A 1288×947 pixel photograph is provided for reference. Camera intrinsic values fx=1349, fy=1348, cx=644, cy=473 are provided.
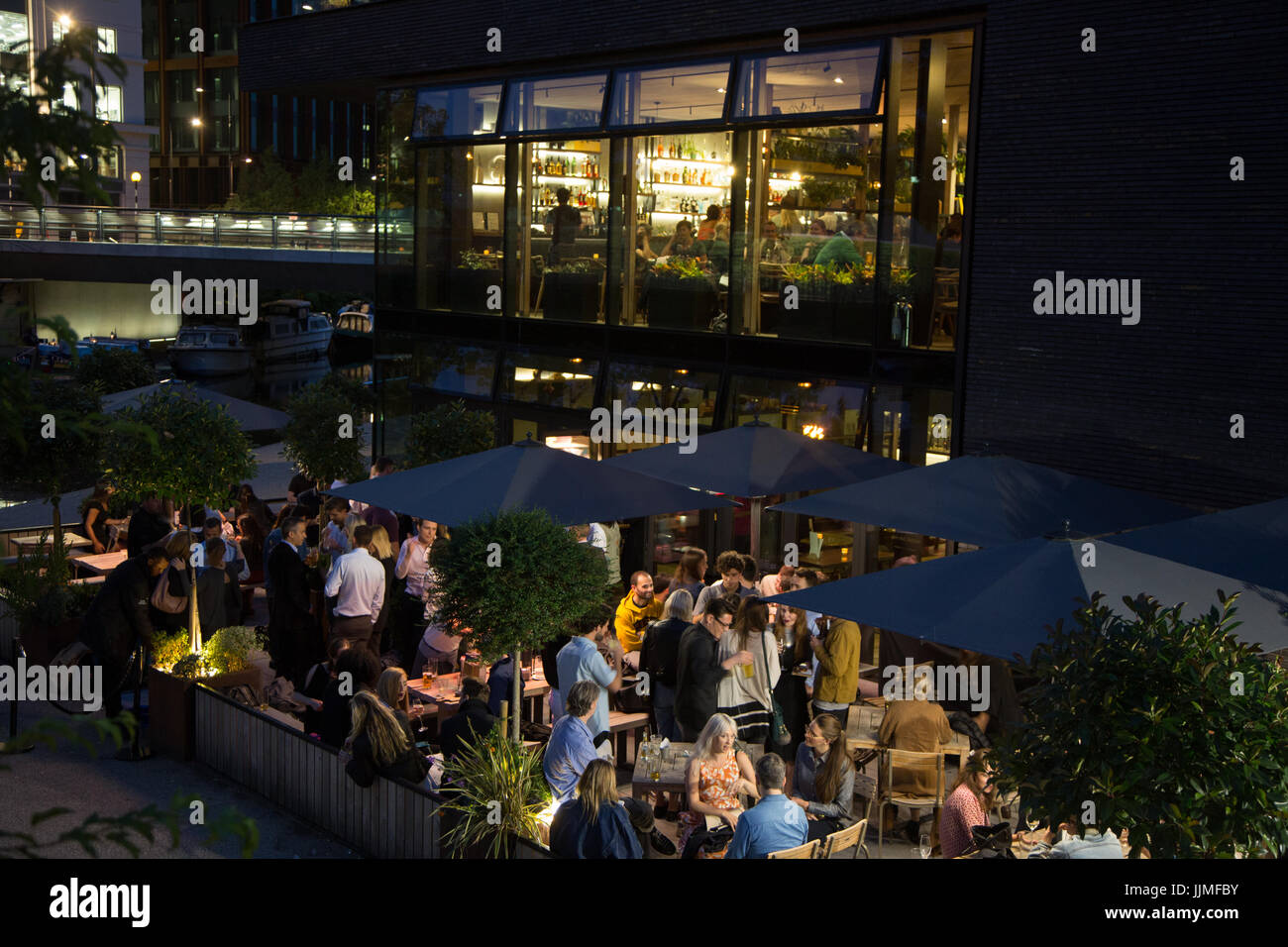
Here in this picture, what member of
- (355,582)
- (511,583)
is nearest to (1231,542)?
(511,583)

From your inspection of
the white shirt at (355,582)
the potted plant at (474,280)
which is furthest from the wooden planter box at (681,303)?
the white shirt at (355,582)

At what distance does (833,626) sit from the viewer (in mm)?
10680

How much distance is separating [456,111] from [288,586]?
1124cm

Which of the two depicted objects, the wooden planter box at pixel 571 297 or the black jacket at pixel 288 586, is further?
the wooden planter box at pixel 571 297

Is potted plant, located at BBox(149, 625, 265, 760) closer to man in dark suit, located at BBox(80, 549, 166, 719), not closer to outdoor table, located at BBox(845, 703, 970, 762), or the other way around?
man in dark suit, located at BBox(80, 549, 166, 719)

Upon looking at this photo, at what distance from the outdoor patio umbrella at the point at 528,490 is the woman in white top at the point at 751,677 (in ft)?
7.22

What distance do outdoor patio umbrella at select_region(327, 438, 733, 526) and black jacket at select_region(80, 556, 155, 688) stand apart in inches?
84.2

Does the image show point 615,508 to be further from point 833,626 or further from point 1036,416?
point 1036,416

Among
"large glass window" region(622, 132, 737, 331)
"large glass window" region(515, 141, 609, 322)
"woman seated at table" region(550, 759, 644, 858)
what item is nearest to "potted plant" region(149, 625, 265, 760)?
"woman seated at table" region(550, 759, 644, 858)

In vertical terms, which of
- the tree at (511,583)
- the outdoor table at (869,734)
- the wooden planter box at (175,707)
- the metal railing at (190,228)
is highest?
the metal railing at (190,228)

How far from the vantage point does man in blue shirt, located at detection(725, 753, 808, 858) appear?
7.40 metres

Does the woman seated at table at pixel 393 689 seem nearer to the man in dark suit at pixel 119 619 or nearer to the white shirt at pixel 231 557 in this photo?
the man in dark suit at pixel 119 619

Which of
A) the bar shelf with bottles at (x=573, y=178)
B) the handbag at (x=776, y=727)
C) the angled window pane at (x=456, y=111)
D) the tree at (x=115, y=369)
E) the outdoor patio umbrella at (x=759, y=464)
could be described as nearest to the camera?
the handbag at (x=776, y=727)

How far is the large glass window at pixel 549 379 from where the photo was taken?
1962 cm
